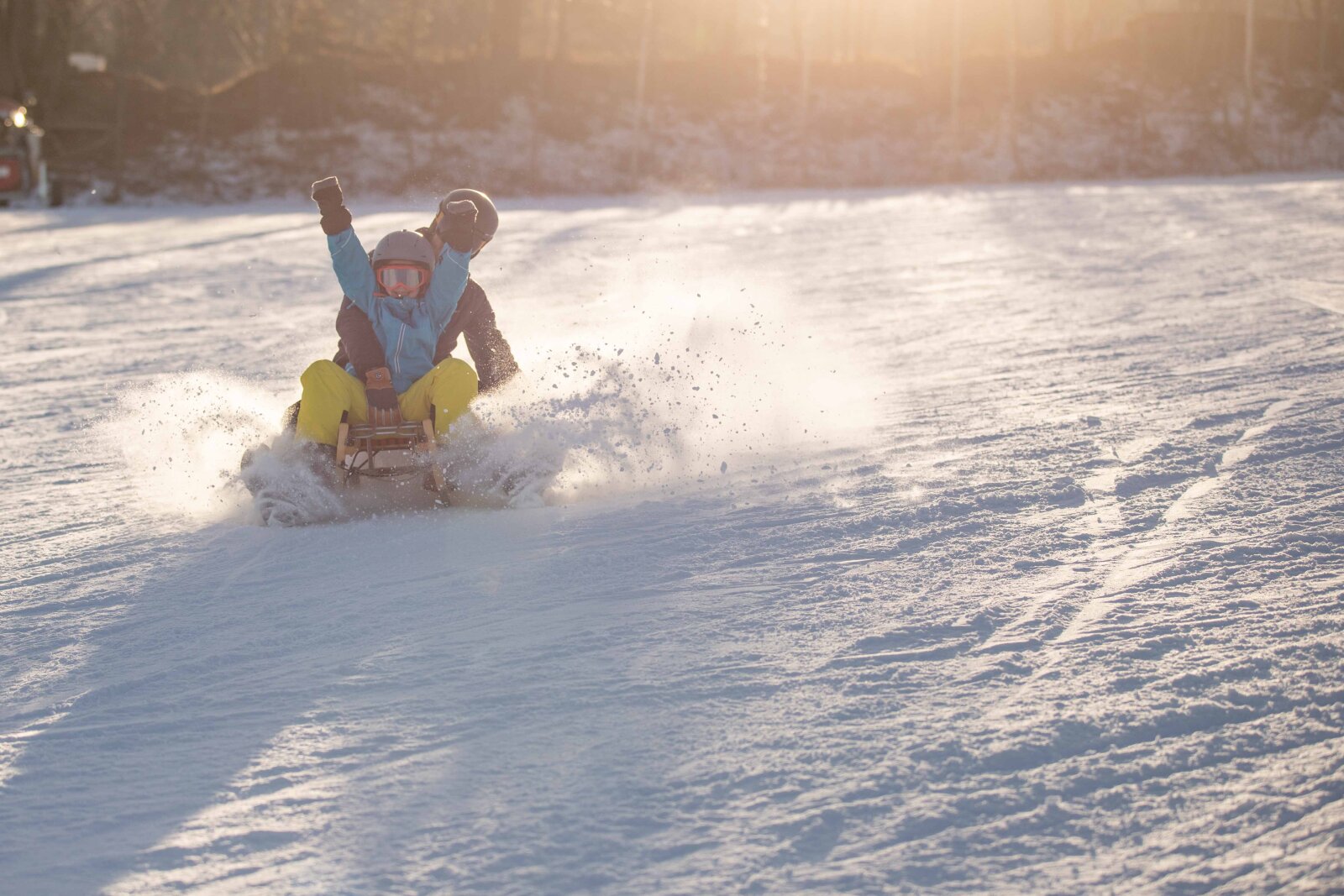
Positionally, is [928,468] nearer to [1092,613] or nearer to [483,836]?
[1092,613]

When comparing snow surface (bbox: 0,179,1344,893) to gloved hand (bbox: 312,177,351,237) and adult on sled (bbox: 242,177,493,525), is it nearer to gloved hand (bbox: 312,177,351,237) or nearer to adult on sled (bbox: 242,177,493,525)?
adult on sled (bbox: 242,177,493,525)

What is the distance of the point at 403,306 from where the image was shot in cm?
464

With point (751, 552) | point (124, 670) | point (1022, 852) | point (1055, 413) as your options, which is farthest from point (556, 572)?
point (1055, 413)

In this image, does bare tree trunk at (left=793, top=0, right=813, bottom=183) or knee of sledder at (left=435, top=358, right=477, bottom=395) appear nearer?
knee of sledder at (left=435, top=358, right=477, bottom=395)

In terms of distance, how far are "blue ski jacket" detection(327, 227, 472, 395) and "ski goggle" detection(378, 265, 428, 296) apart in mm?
33

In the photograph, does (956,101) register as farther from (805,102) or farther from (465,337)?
(465,337)

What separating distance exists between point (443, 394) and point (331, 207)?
0.79 metres

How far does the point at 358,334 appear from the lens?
15.0ft

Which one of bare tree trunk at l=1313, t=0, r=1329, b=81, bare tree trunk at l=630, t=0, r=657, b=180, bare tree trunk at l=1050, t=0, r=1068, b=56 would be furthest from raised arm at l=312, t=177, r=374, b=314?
bare tree trunk at l=1313, t=0, r=1329, b=81

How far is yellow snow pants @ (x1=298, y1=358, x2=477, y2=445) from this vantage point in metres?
4.48

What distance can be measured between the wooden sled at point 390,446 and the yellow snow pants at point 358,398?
0.04 meters

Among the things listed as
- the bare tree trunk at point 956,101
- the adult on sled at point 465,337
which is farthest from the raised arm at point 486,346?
the bare tree trunk at point 956,101

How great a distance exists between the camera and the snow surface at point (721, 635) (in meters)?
2.29

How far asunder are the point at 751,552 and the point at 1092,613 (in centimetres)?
113
